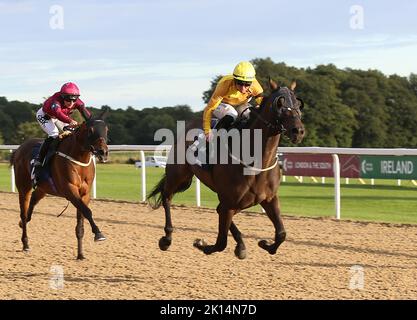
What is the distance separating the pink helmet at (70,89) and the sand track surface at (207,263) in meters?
1.79

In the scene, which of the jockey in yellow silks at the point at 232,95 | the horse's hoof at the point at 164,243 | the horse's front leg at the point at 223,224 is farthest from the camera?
the horse's hoof at the point at 164,243

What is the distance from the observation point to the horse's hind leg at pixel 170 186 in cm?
731

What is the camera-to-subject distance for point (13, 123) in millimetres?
63031

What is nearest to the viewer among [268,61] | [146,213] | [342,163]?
[146,213]

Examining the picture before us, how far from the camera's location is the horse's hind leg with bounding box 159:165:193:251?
731cm

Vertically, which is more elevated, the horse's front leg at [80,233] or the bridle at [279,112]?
the bridle at [279,112]

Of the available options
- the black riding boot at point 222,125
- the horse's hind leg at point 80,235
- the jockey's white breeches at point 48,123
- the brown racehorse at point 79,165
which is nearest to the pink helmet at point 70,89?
the brown racehorse at point 79,165

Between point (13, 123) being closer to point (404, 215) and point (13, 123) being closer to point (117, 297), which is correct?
point (404, 215)

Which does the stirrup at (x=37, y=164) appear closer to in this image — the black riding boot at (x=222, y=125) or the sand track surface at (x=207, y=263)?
the sand track surface at (x=207, y=263)

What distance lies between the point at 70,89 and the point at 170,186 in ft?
5.04

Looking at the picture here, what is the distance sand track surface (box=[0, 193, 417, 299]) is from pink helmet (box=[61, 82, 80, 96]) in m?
1.79

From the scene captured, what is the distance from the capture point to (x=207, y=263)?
284 inches
